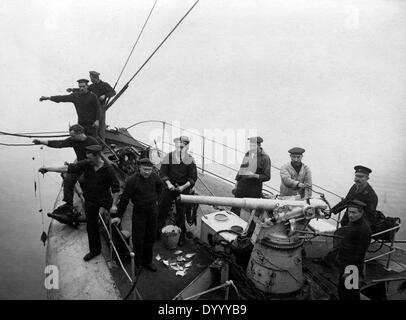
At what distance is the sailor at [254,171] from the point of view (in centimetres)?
634

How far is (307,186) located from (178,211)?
7.86 ft

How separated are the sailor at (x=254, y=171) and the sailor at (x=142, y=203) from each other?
2.25m

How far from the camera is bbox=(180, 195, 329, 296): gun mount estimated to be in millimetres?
4320

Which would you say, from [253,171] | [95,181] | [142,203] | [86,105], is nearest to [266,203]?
[142,203]

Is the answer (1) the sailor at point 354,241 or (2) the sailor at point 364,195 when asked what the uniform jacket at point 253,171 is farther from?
(1) the sailor at point 354,241

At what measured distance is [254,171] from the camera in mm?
6457

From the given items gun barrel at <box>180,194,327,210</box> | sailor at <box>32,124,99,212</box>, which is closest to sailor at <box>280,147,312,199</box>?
gun barrel at <box>180,194,327,210</box>

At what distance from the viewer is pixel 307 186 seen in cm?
568

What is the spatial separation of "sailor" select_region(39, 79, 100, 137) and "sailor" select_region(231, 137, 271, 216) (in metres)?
3.64

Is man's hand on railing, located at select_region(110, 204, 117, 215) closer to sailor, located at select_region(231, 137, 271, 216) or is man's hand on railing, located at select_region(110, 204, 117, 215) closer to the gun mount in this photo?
the gun mount

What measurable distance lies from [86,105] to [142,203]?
366cm

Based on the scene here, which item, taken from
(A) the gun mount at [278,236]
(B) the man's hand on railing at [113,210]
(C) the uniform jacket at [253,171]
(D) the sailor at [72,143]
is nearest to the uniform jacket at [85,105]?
(D) the sailor at [72,143]
